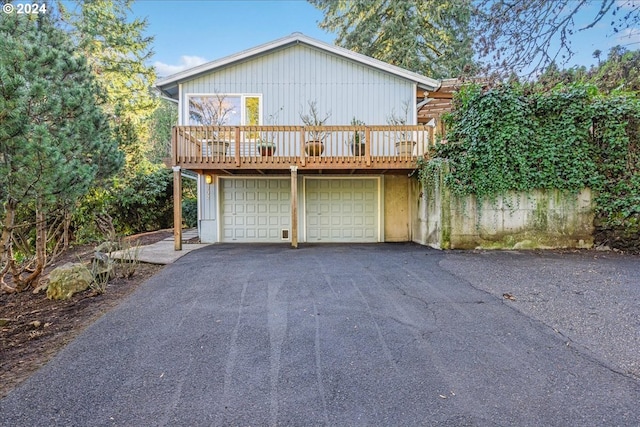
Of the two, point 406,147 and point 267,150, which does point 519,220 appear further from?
point 267,150

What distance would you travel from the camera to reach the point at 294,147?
837 cm

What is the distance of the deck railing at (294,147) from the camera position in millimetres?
8094

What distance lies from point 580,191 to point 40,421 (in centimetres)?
922

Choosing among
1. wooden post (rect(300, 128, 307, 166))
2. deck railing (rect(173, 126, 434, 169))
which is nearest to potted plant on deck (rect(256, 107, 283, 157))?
deck railing (rect(173, 126, 434, 169))

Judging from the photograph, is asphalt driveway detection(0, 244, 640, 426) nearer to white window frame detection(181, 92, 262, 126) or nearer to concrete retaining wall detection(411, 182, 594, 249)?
concrete retaining wall detection(411, 182, 594, 249)

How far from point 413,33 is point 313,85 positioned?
9892 millimetres

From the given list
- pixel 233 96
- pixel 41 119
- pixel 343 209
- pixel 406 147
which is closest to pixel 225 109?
pixel 233 96

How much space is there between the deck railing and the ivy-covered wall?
1.30m

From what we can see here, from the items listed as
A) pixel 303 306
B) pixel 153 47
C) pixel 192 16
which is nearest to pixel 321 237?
pixel 303 306

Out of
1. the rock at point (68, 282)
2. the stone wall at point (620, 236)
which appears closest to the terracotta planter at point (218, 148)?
the rock at point (68, 282)

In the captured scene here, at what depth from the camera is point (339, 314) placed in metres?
3.72

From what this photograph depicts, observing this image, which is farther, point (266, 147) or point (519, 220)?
point (266, 147)

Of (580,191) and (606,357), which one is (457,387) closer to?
(606,357)

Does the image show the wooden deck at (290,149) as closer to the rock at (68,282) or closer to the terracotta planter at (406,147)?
the terracotta planter at (406,147)
